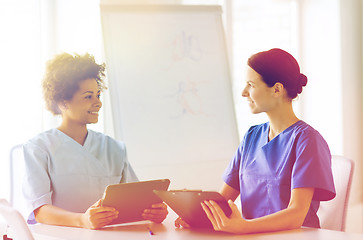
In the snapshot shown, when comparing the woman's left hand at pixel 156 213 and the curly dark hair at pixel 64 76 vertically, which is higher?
the curly dark hair at pixel 64 76

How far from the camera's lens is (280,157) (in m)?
1.48

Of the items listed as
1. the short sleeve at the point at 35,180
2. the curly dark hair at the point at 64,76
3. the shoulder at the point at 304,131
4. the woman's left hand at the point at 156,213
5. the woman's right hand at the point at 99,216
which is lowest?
the woman's left hand at the point at 156,213

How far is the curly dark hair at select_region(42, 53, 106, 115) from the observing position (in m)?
1.66

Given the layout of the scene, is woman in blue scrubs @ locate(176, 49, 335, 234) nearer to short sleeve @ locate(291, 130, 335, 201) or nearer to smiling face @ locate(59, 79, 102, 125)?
short sleeve @ locate(291, 130, 335, 201)

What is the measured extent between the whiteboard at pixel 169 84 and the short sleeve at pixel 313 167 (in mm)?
1090

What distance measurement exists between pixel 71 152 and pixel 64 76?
0.91ft

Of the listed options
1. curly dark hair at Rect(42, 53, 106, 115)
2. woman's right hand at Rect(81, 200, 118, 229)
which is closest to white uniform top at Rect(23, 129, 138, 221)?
curly dark hair at Rect(42, 53, 106, 115)

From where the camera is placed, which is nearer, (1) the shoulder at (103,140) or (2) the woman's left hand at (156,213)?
(2) the woman's left hand at (156,213)

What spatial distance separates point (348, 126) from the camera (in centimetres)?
372

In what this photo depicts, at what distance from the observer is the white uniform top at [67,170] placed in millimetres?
1524

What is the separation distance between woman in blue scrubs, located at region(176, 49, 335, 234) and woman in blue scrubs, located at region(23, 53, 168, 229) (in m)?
0.41

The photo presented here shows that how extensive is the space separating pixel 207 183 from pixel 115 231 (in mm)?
1207

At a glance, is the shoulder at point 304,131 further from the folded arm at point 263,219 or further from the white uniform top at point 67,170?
the white uniform top at point 67,170

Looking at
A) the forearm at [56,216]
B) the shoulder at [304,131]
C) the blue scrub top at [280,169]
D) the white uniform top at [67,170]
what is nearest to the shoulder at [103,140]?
the white uniform top at [67,170]
